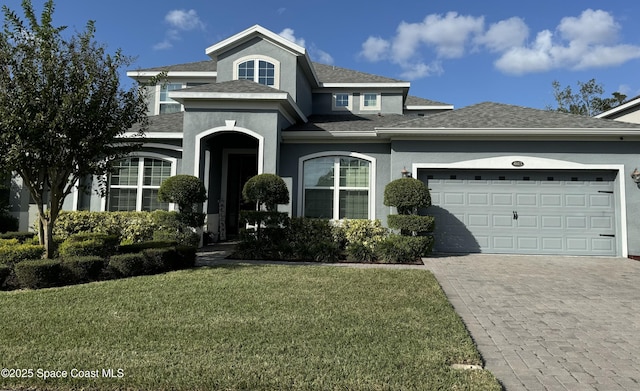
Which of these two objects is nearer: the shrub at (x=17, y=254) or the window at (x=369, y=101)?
the shrub at (x=17, y=254)

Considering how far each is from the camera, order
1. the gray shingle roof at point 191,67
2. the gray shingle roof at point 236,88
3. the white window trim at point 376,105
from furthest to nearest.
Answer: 1. the white window trim at point 376,105
2. the gray shingle roof at point 191,67
3. the gray shingle roof at point 236,88

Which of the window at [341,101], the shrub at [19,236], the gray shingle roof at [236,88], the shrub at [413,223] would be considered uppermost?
the window at [341,101]

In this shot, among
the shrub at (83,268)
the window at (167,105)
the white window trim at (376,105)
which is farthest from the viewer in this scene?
the white window trim at (376,105)

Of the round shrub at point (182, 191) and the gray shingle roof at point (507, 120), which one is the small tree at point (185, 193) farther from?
the gray shingle roof at point (507, 120)

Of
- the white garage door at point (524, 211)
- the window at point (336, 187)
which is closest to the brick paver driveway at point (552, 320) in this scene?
the white garage door at point (524, 211)

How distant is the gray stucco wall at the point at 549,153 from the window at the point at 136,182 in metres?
7.39

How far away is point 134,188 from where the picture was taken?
1229cm

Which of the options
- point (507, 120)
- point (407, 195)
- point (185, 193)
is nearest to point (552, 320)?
point (407, 195)

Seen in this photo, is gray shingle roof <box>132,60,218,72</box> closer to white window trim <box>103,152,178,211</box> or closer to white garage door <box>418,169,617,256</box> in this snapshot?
white window trim <box>103,152,178,211</box>

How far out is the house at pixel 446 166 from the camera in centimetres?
1041

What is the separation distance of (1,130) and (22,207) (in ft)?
24.7

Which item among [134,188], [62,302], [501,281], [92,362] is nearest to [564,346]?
[501,281]

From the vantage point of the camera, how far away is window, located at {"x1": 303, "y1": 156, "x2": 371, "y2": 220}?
11.9 meters

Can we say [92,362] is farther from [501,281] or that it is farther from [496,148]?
[496,148]
